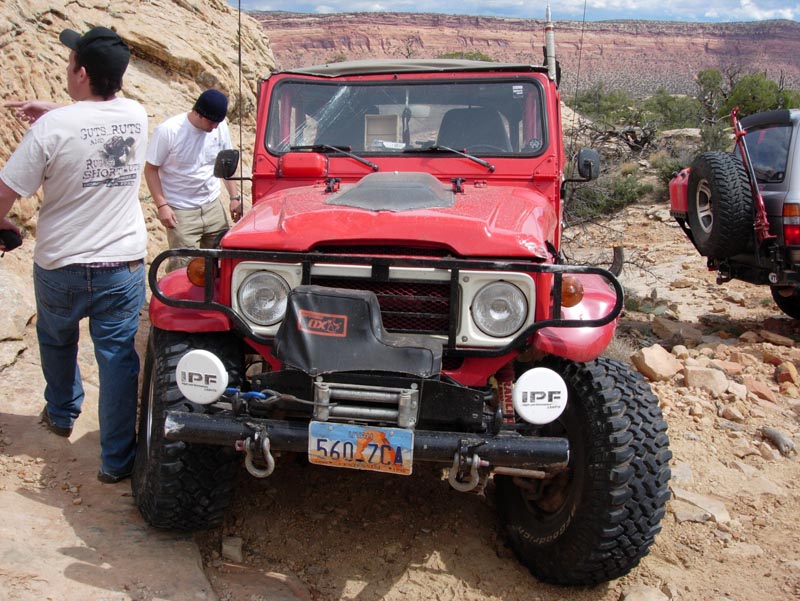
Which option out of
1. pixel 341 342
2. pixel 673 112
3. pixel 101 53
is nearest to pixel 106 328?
pixel 101 53

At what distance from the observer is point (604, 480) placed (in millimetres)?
2807

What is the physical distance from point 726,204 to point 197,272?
5165 millimetres

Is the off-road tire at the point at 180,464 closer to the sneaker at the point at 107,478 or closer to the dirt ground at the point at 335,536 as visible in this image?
the dirt ground at the point at 335,536

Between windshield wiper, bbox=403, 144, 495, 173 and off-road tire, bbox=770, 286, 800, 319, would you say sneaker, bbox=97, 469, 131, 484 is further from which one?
off-road tire, bbox=770, 286, 800, 319

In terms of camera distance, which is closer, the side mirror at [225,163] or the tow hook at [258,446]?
the tow hook at [258,446]

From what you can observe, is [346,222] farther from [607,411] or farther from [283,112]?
[283,112]

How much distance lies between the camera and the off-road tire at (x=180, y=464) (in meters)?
2.95

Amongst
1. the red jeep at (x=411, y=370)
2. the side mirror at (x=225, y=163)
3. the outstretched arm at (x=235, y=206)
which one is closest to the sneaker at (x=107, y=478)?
the red jeep at (x=411, y=370)

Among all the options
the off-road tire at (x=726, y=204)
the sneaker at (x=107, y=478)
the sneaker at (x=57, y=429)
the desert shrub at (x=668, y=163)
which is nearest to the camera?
the sneaker at (x=107, y=478)

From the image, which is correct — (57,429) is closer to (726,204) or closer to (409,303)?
(409,303)

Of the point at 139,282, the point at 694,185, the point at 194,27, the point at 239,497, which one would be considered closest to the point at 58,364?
the point at 139,282

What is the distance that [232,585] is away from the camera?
2.96 m

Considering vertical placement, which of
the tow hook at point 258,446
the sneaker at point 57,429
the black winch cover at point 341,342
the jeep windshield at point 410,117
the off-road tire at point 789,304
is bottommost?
the sneaker at point 57,429

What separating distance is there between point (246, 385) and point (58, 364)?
1022 millimetres
